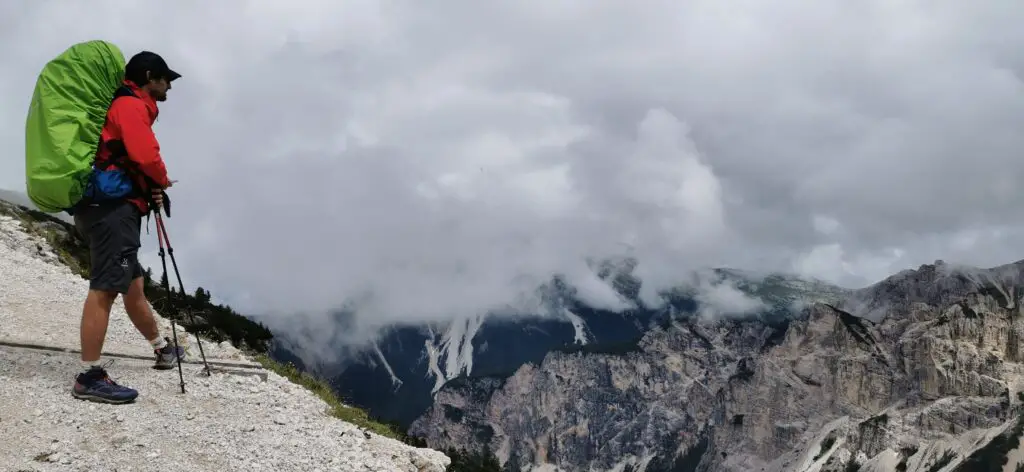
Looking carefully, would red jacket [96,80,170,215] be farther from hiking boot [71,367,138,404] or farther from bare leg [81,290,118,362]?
hiking boot [71,367,138,404]

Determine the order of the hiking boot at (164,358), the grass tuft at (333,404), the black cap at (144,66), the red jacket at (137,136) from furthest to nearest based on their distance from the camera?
the grass tuft at (333,404), the hiking boot at (164,358), the black cap at (144,66), the red jacket at (137,136)

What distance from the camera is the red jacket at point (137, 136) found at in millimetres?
9312

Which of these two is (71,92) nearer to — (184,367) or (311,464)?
(184,367)

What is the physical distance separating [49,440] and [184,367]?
10.5 ft

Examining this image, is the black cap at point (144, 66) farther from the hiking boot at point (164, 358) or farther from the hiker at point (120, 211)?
the hiking boot at point (164, 358)

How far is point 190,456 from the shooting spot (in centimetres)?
876

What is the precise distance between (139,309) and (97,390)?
132 centimetres

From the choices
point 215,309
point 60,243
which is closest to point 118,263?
point 215,309

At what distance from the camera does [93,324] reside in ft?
31.6

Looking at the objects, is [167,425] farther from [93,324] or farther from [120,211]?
[120,211]

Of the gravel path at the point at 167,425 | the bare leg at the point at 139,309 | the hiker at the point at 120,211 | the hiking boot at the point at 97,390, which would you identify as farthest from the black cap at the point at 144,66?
the gravel path at the point at 167,425

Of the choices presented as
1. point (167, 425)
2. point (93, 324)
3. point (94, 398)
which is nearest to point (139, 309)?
point (93, 324)

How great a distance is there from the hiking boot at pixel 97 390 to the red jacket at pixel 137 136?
2.39m

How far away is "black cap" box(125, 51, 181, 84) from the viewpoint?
9930 mm
